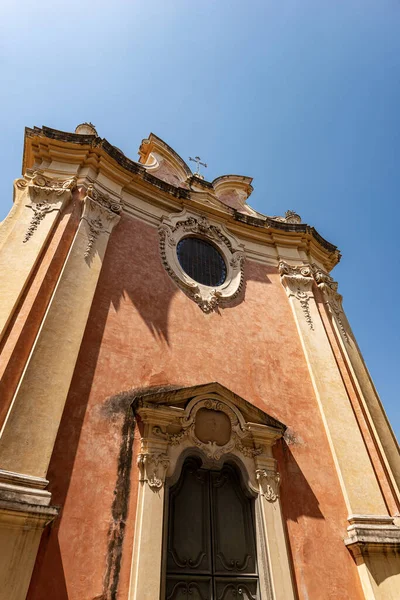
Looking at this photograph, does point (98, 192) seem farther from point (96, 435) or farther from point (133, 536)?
point (133, 536)

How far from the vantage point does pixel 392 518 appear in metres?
5.97

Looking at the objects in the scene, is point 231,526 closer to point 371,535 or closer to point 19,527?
point 371,535

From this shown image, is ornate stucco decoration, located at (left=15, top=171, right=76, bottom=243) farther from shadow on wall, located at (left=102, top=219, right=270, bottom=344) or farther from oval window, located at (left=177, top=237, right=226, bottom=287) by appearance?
oval window, located at (left=177, top=237, right=226, bottom=287)

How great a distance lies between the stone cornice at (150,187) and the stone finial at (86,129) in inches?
36.8

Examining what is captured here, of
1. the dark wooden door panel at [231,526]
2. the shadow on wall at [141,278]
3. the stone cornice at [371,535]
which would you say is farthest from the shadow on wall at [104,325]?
the stone cornice at [371,535]

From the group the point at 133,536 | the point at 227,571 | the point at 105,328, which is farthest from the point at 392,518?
the point at 105,328

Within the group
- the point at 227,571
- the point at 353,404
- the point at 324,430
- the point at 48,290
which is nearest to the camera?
the point at 227,571

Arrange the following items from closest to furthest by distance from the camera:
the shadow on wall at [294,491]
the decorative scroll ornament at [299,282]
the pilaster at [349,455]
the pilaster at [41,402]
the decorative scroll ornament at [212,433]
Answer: the pilaster at [41,402]
the pilaster at [349,455]
the decorative scroll ornament at [212,433]
the shadow on wall at [294,491]
the decorative scroll ornament at [299,282]

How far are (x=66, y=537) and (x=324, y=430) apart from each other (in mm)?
4881

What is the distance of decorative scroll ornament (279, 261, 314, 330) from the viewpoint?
369 inches

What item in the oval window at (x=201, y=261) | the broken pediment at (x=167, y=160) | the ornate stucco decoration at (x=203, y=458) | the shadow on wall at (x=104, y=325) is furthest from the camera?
the broken pediment at (x=167, y=160)

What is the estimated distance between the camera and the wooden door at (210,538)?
4781 mm

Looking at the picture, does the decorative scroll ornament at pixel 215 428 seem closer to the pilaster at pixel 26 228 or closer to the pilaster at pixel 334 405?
the pilaster at pixel 334 405

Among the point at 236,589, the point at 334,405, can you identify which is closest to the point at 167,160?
the point at 334,405
